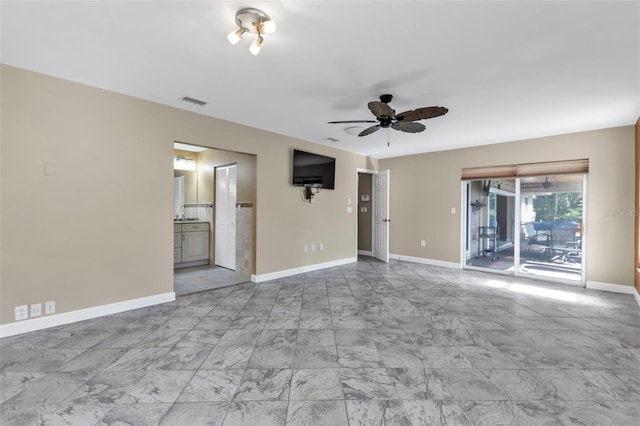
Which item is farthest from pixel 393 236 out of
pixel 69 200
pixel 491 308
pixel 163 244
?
pixel 69 200

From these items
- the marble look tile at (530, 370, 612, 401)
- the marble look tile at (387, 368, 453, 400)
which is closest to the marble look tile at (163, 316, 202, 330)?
the marble look tile at (387, 368, 453, 400)

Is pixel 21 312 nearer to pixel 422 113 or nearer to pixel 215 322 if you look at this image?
pixel 215 322

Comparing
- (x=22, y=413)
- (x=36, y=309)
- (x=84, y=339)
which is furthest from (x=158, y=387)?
(x=36, y=309)

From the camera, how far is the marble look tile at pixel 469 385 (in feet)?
6.03

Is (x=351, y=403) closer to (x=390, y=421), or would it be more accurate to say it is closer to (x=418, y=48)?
(x=390, y=421)

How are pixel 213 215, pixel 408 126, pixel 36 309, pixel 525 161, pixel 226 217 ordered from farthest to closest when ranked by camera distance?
pixel 213 215, pixel 226 217, pixel 525 161, pixel 408 126, pixel 36 309

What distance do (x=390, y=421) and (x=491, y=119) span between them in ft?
13.3

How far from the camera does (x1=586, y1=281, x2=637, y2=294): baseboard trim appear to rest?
4203 millimetres

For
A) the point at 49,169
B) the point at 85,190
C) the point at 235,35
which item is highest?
the point at 235,35

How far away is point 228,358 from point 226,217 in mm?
3813

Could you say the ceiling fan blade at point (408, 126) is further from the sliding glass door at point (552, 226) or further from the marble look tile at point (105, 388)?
the marble look tile at point (105, 388)

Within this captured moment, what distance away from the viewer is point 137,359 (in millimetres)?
2260

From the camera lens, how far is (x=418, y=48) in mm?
2318

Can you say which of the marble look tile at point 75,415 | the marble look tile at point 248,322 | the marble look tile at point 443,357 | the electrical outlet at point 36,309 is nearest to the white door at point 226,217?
the marble look tile at point 248,322
